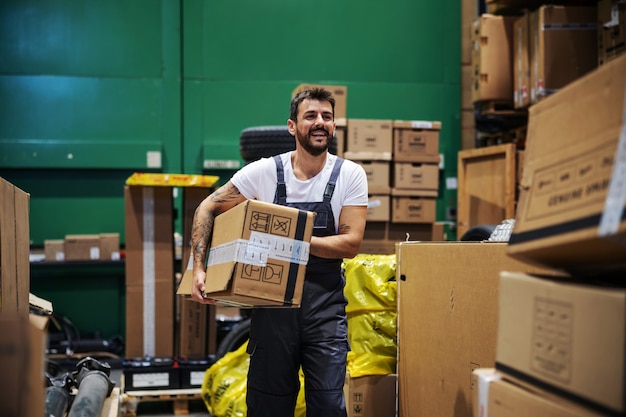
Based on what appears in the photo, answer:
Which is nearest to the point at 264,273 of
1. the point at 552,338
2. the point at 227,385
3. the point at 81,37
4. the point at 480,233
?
the point at 552,338

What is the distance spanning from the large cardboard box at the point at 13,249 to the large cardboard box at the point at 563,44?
13.9 feet

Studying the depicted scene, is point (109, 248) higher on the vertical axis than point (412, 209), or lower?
lower

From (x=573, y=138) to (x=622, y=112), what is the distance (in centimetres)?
17

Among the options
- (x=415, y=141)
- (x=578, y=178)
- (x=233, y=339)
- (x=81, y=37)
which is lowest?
(x=233, y=339)

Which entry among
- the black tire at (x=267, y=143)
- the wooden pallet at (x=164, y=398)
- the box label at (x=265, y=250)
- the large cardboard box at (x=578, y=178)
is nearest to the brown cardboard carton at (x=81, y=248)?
the wooden pallet at (x=164, y=398)

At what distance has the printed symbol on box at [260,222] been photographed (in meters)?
2.70

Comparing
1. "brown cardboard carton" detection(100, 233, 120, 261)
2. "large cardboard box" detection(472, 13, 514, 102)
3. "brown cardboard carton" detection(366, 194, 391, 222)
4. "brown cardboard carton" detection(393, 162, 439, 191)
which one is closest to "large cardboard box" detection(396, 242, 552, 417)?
"brown cardboard carton" detection(366, 194, 391, 222)

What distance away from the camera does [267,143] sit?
5023 mm

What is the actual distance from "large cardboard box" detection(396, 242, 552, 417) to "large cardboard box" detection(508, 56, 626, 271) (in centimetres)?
98

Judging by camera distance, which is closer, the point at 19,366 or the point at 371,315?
the point at 19,366

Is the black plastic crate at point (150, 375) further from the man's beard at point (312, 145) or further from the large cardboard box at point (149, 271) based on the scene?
the man's beard at point (312, 145)

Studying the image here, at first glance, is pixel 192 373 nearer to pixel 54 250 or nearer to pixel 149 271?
pixel 149 271

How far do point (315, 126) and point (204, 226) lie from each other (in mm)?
626

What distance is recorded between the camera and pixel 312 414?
2990 mm
